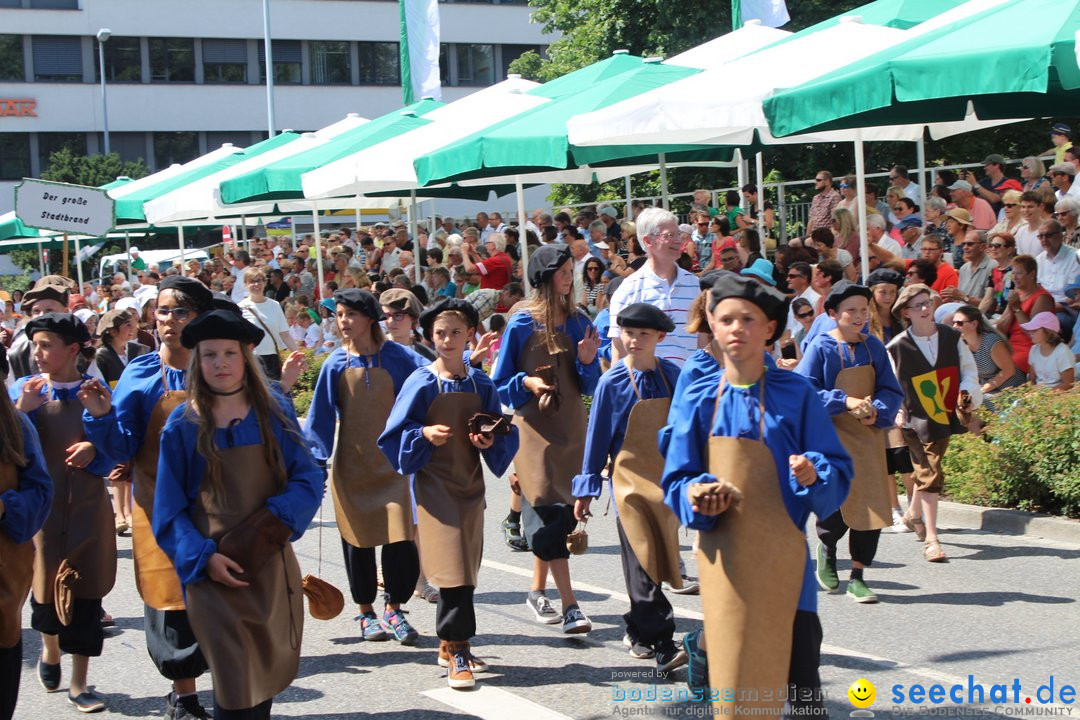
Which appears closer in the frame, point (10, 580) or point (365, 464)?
point (10, 580)

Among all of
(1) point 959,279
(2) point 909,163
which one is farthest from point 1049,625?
(2) point 909,163

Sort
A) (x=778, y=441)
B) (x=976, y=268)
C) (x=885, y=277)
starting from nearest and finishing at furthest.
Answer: (x=778, y=441) < (x=885, y=277) < (x=976, y=268)

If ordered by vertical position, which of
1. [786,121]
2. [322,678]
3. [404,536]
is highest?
[786,121]

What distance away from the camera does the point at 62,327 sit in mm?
6363

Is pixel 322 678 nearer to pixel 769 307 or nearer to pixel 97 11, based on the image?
pixel 769 307

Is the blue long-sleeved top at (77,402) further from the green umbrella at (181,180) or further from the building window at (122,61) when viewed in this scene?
the building window at (122,61)

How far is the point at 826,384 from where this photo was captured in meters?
7.45

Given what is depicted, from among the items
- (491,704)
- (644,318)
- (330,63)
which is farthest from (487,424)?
(330,63)

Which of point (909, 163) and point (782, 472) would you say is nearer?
point (782, 472)

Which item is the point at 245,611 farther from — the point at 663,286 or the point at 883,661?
the point at 663,286

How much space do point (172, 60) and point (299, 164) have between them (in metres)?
34.7

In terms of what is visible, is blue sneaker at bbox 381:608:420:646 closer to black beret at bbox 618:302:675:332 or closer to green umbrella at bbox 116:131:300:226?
black beret at bbox 618:302:675:332

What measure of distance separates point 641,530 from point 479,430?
36.0 inches

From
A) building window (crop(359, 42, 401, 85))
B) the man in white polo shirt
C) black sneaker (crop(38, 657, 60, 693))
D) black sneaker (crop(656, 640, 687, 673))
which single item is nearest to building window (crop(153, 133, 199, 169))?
→ building window (crop(359, 42, 401, 85))
